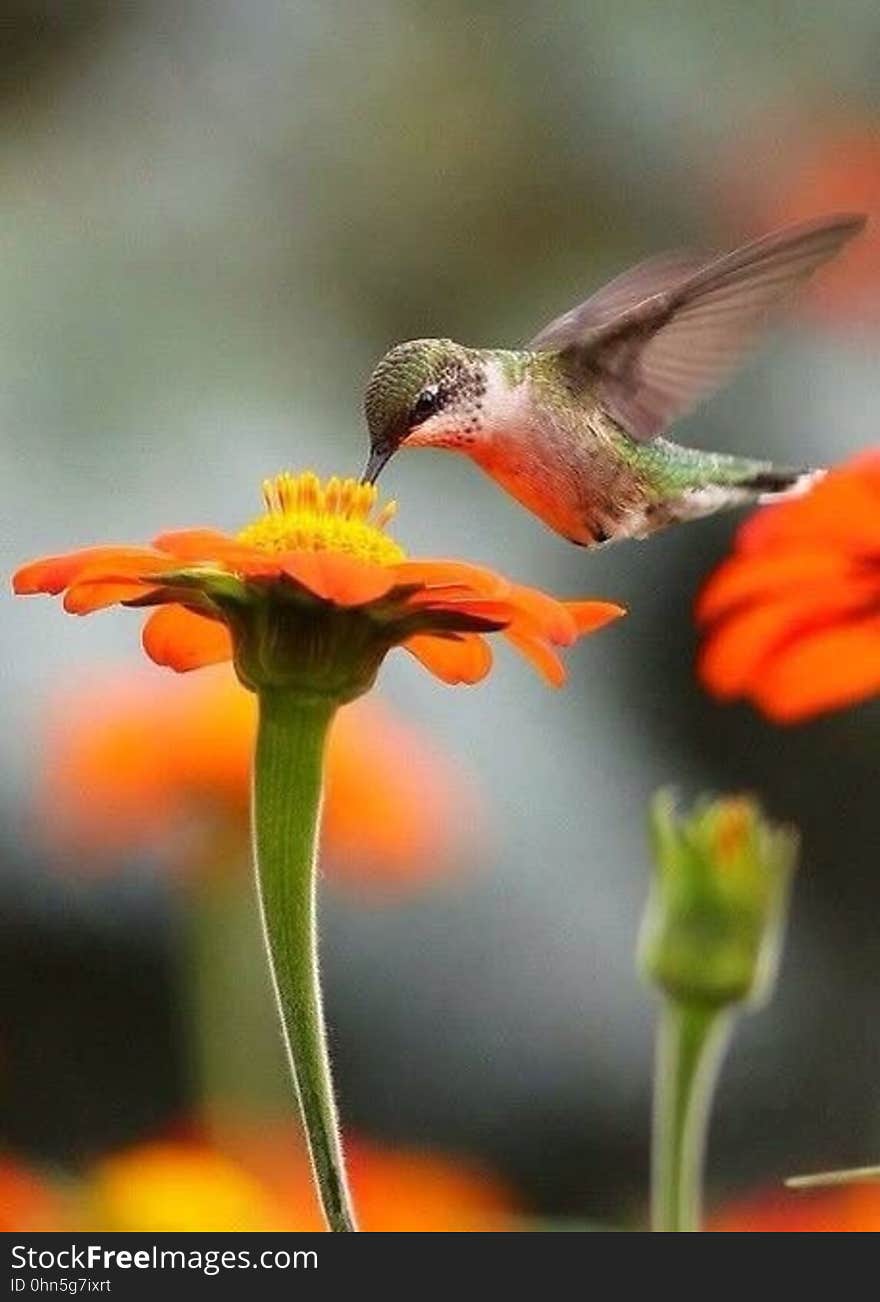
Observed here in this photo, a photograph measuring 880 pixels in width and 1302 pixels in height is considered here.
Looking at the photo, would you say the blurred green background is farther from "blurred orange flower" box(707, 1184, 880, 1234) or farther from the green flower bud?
the green flower bud

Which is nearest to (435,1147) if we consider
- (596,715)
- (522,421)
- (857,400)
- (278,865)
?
(596,715)

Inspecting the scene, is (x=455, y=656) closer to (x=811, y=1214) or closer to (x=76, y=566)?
(x=76, y=566)

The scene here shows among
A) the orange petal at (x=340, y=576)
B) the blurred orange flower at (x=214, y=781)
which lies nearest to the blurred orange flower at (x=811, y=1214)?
the blurred orange flower at (x=214, y=781)

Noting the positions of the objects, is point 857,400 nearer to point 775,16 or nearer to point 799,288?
point 775,16

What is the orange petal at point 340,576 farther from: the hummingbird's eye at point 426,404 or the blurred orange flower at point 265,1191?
the blurred orange flower at point 265,1191

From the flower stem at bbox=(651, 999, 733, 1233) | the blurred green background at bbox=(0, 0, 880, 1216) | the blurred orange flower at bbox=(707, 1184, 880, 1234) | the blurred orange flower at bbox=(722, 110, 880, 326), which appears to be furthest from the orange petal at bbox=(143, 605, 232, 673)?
the blurred orange flower at bbox=(722, 110, 880, 326)
